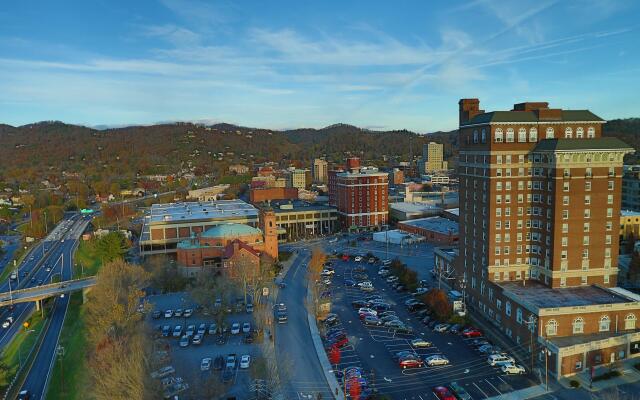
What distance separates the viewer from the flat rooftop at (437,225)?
64.1 m

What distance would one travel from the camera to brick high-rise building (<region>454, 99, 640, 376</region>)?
95.7 ft

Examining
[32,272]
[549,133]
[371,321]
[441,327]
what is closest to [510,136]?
[549,133]

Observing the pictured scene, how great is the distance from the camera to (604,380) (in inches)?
1009

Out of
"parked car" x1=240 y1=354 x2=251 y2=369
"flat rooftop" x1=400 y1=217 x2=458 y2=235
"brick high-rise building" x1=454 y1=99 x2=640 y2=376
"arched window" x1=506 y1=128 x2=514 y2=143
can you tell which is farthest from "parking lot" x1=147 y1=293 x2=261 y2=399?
"flat rooftop" x1=400 y1=217 x2=458 y2=235

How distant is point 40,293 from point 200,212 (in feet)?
95.6

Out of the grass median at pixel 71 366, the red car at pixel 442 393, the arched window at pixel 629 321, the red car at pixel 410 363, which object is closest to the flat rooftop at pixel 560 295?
the arched window at pixel 629 321

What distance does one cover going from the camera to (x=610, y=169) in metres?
31.7

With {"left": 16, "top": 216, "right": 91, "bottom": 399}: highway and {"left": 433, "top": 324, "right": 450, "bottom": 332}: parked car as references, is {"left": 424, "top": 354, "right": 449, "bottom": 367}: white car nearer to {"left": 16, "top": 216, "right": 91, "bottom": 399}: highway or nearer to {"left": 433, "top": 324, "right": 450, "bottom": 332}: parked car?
{"left": 433, "top": 324, "right": 450, "bottom": 332}: parked car

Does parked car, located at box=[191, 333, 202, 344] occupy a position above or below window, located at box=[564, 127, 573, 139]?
below

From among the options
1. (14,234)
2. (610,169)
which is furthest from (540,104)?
(14,234)

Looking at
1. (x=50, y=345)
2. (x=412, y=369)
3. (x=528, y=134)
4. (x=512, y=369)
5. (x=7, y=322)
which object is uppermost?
(x=528, y=134)

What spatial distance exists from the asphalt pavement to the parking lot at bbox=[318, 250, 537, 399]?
1720 millimetres

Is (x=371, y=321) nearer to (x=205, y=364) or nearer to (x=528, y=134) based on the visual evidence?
(x=205, y=364)

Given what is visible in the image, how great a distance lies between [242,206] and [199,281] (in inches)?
1535
